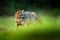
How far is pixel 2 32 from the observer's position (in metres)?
2.49

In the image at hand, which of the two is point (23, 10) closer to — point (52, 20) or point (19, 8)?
point (19, 8)

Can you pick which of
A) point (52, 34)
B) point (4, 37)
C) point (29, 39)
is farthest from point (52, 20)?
point (4, 37)

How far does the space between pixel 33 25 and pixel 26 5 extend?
8.3 inches

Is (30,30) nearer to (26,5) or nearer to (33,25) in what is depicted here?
(33,25)

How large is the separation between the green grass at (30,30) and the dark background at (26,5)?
0.07m

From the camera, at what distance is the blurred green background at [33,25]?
250cm

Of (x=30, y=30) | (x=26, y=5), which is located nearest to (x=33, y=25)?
(x=30, y=30)

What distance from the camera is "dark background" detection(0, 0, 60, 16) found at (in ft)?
8.24

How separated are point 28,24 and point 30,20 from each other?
4 cm

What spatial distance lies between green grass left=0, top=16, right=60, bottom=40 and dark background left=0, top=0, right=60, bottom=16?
0.23 feet

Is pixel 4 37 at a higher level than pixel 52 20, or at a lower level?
lower

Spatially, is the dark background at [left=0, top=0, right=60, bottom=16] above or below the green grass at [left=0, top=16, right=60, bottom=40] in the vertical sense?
above

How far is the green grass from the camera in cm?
250

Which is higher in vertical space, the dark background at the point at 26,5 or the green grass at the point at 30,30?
the dark background at the point at 26,5
